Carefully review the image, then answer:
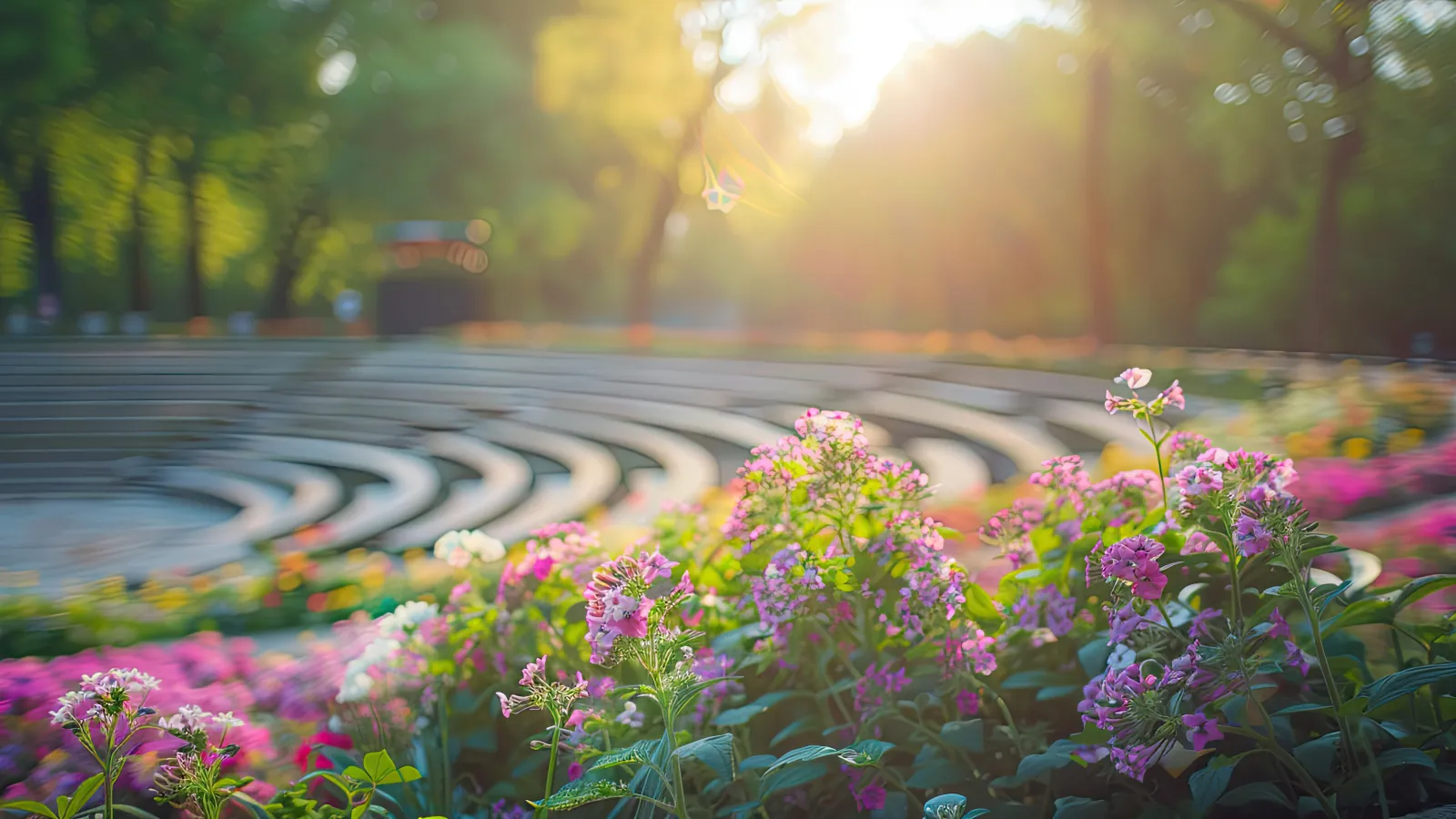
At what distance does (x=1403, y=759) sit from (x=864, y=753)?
1.00 meters

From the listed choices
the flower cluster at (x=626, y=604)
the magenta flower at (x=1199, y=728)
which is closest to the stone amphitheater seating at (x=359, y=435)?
the flower cluster at (x=626, y=604)

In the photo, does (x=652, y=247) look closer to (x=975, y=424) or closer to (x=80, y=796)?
(x=975, y=424)

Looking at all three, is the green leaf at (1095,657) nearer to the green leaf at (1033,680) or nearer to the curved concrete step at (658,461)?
the green leaf at (1033,680)

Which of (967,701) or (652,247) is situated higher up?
(652,247)

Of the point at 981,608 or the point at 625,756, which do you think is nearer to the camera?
the point at 625,756

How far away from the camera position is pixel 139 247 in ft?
9.44

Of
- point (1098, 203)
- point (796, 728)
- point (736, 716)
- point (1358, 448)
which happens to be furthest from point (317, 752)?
point (1358, 448)

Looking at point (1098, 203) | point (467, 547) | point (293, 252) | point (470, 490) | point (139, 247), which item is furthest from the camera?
point (1098, 203)

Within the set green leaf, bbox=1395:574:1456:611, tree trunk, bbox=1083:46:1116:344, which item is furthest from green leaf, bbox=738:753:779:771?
tree trunk, bbox=1083:46:1116:344

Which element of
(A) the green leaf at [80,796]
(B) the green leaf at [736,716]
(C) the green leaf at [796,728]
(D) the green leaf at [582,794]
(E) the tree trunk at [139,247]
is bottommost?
(A) the green leaf at [80,796]

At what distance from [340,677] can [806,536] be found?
1.45 meters

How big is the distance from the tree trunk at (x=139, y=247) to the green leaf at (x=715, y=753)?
6.45ft

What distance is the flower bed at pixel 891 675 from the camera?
6.50 ft

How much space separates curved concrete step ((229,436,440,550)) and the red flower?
0.53 metres
